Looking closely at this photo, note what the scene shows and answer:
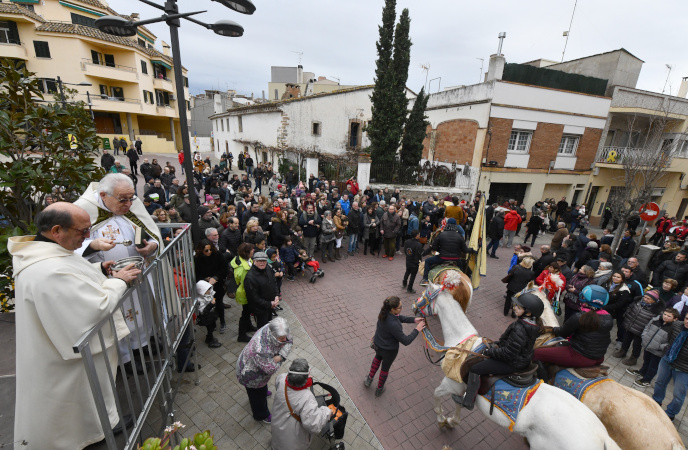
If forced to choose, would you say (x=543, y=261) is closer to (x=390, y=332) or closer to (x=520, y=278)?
(x=520, y=278)

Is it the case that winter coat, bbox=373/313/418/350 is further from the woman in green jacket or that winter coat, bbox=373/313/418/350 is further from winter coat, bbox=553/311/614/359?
the woman in green jacket

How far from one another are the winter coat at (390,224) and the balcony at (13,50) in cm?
3133

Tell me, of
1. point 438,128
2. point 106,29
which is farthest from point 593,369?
point 438,128

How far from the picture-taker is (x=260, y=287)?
494cm

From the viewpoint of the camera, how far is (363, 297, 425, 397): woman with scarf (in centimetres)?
417

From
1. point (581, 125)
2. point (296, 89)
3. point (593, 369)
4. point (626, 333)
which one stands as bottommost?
point (626, 333)

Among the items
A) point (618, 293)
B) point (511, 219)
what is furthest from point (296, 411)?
point (511, 219)

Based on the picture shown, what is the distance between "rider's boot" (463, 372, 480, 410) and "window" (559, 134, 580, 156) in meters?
19.0

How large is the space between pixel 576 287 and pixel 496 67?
12864mm

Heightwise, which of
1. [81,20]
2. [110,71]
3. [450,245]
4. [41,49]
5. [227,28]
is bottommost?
[450,245]

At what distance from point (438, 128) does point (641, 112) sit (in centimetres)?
1086

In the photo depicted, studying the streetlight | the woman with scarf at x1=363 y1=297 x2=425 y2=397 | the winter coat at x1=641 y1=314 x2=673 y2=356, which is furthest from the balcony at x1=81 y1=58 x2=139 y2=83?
the winter coat at x1=641 y1=314 x2=673 y2=356

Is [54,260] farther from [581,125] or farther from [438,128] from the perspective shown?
[581,125]

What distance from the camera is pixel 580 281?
6.19 meters
